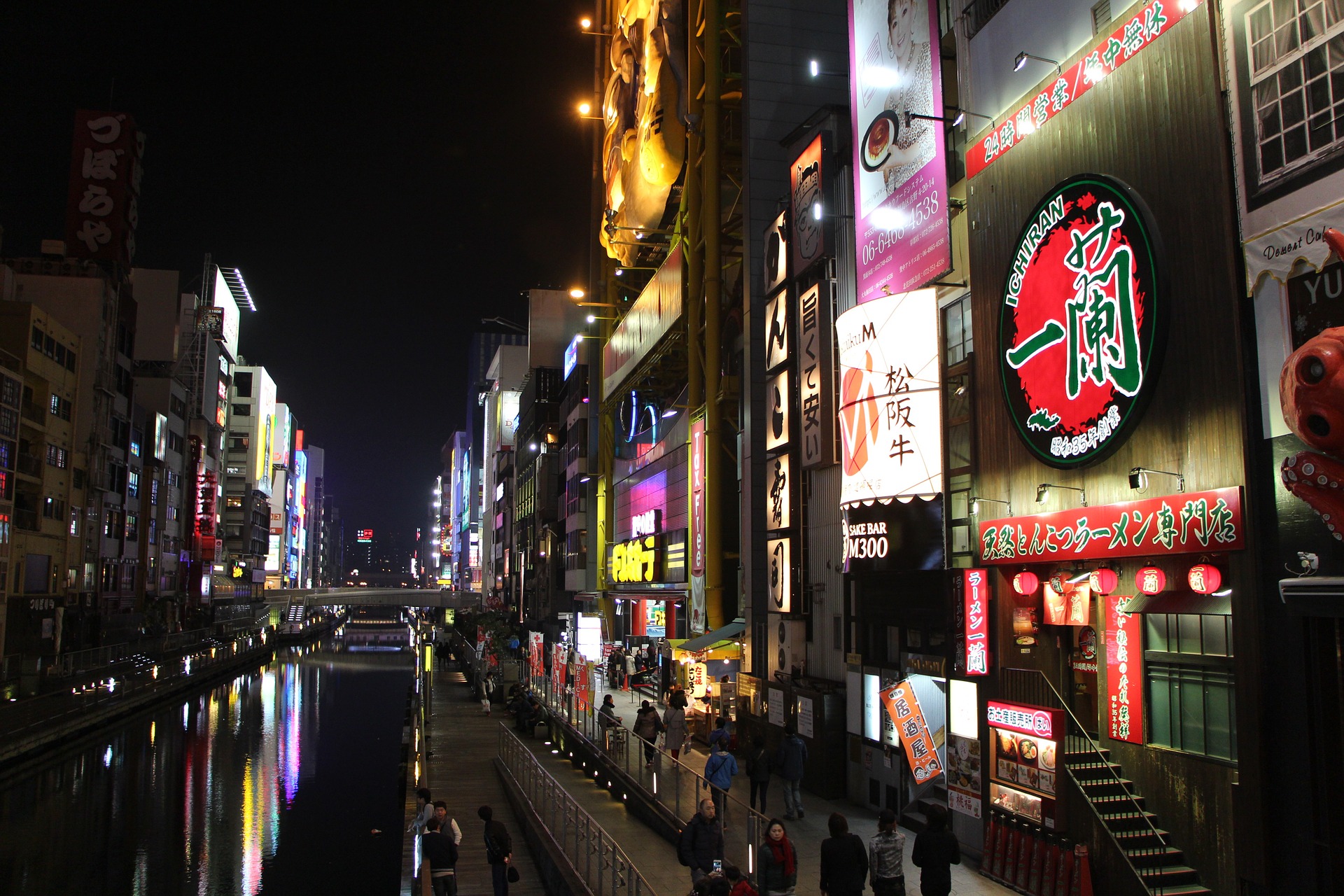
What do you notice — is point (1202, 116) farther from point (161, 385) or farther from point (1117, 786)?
point (161, 385)

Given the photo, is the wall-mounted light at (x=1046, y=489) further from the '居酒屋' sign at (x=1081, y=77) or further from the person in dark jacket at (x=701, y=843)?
the person in dark jacket at (x=701, y=843)

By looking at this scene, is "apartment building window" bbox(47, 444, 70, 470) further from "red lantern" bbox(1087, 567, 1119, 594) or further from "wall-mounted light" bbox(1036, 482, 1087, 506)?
"red lantern" bbox(1087, 567, 1119, 594)

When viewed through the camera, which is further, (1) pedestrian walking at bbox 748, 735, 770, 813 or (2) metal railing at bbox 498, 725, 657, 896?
(1) pedestrian walking at bbox 748, 735, 770, 813

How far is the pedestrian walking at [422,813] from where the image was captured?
17766 millimetres

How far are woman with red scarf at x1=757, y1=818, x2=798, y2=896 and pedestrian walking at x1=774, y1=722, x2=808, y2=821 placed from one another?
5.72 meters

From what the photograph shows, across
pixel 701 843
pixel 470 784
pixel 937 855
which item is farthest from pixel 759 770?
pixel 470 784

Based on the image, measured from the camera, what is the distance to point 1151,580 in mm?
10852

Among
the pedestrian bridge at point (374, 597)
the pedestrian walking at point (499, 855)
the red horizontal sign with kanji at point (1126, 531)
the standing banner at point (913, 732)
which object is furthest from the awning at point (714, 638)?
the pedestrian bridge at point (374, 597)

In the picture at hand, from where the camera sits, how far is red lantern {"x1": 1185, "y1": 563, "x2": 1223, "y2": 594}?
9734 mm

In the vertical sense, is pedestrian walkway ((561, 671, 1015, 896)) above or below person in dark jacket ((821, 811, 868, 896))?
below

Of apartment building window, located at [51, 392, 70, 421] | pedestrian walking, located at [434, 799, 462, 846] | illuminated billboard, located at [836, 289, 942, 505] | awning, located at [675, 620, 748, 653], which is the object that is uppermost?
apartment building window, located at [51, 392, 70, 421]

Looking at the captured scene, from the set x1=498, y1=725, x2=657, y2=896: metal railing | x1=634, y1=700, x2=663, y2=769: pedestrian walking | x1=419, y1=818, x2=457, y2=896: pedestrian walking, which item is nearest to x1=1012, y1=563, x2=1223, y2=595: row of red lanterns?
x1=498, y1=725, x2=657, y2=896: metal railing

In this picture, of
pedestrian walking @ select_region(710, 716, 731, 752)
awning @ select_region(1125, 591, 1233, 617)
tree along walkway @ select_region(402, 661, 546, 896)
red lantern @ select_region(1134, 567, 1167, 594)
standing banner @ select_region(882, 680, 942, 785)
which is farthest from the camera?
pedestrian walking @ select_region(710, 716, 731, 752)

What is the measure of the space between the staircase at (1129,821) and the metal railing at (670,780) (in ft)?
12.8
